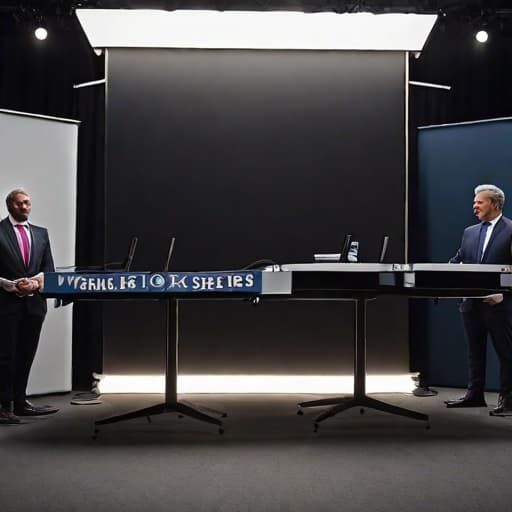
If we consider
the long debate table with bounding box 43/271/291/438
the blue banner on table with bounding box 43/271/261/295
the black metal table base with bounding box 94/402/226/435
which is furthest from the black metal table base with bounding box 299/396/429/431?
the blue banner on table with bounding box 43/271/261/295

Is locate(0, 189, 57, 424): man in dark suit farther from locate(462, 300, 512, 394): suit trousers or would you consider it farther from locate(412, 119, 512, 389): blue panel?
locate(412, 119, 512, 389): blue panel

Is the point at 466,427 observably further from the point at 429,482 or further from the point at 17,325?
the point at 17,325

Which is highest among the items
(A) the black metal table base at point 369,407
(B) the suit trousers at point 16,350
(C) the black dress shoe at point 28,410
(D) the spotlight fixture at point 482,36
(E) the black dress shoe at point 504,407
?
(D) the spotlight fixture at point 482,36

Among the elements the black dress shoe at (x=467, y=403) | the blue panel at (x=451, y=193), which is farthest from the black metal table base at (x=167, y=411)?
the blue panel at (x=451, y=193)

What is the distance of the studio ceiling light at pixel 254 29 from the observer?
5.18m

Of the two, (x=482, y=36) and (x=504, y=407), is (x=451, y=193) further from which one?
(x=504, y=407)

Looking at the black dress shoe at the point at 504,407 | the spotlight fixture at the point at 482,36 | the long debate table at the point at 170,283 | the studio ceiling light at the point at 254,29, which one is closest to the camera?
the long debate table at the point at 170,283

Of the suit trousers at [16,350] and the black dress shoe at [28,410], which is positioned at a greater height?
the suit trousers at [16,350]

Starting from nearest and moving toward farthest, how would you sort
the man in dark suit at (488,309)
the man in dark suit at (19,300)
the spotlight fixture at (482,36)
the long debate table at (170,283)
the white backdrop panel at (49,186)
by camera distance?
the long debate table at (170,283) < the man in dark suit at (19,300) < the man in dark suit at (488,309) < the white backdrop panel at (49,186) < the spotlight fixture at (482,36)

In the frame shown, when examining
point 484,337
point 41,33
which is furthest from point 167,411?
point 41,33

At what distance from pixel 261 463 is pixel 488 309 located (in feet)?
7.19

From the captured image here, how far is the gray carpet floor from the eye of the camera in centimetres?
245

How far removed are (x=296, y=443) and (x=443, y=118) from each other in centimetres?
388

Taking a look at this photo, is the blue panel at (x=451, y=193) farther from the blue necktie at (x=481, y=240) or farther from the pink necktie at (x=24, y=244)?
the pink necktie at (x=24, y=244)
